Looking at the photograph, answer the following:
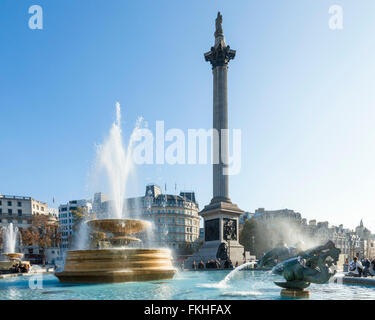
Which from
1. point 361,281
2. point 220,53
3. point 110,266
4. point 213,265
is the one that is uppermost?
point 220,53

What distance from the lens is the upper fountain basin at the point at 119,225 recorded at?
15669mm

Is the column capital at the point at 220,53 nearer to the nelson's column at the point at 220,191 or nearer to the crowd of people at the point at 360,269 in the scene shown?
the nelson's column at the point at 220,191

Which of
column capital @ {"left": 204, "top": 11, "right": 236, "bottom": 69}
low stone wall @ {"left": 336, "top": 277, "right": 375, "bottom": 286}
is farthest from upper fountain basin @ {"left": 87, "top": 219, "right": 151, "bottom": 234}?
column capital @ {"left": 204, "top": 11, "right": 236, "bottom": 69}

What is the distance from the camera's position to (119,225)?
52.4 feet

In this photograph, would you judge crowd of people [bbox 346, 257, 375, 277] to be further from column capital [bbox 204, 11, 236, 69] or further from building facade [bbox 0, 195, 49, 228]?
building facade [bbox 0, 195, 49, 228]

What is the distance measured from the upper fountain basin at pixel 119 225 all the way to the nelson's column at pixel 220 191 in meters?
16.7

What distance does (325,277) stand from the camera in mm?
8555

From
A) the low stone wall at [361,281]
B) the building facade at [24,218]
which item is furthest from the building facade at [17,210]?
the low stone wall at [361,281]

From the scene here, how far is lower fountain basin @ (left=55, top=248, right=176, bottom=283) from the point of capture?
13.4m

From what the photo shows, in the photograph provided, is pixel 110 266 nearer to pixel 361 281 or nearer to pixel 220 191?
pixel 361 281

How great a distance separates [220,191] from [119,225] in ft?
68.0

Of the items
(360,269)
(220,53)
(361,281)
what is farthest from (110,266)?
(220,53)
